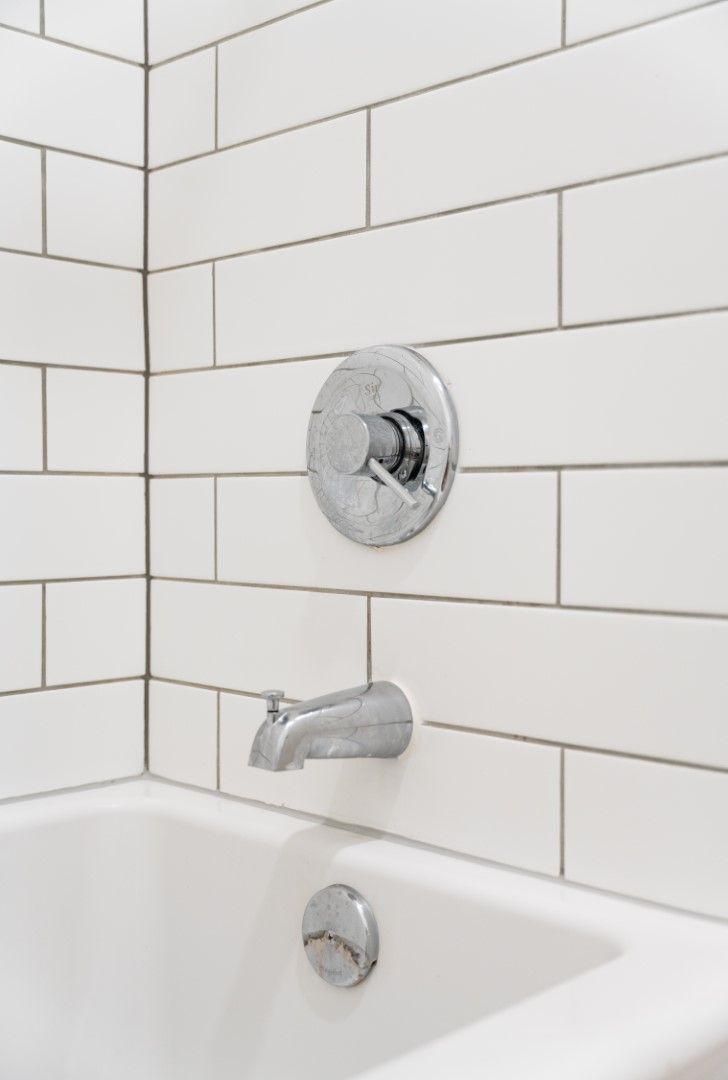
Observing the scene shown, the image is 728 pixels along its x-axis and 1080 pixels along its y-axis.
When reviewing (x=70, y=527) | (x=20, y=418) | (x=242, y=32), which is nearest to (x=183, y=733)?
(x=70, y=527)

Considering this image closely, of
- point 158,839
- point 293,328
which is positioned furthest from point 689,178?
point 158,839

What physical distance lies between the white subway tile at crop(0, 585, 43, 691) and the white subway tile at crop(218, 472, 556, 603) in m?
0.18

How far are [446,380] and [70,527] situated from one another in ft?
1.36

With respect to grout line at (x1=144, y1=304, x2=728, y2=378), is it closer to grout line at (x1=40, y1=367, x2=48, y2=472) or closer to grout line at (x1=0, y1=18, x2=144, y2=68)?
grout line at (x1=40, y1=367, x2=48, y2=472)

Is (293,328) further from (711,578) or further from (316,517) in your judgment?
(711,578)

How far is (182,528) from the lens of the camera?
3.57 ft

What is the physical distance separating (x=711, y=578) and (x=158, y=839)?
56 cm

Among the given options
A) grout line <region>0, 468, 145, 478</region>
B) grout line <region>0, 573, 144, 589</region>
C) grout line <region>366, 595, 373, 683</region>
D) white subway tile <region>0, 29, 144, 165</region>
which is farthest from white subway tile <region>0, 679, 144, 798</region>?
white subway tile <region>0, 29, 144, 165</region>

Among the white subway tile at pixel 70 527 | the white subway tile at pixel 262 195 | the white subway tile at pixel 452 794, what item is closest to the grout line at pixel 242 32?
the white subway tile at pixel 262 195

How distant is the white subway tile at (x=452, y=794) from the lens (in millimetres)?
804

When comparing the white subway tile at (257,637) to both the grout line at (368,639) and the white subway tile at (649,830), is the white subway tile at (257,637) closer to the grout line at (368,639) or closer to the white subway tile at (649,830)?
the grout line at (368,639)

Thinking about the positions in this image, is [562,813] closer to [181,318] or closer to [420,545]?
[420,545]

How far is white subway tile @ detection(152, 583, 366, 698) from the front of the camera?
0.94m

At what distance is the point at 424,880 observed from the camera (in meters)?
0.82
